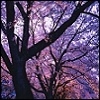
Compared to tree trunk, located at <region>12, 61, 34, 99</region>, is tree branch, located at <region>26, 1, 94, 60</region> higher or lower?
higher

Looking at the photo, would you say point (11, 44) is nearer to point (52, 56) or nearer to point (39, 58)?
point (39, 58)

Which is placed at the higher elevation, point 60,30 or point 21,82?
point 60,30

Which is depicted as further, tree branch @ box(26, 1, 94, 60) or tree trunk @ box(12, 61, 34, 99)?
tree trunk @ box(12, 61, 34, 99)

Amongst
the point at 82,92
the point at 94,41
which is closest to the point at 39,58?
the point at 94,41

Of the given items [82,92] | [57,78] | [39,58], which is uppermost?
[39,58]

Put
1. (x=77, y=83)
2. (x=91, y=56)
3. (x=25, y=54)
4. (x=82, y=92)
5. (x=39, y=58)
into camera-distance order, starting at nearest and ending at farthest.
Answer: (x=25, y=54)
(x=39, y=58)
(x=91, y=56)
(x=77, y=83)
(x=82, y=92)

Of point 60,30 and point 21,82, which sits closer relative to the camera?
point 60,30

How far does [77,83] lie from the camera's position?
72.8 ft

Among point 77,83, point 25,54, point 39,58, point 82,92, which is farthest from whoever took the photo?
point 82,92

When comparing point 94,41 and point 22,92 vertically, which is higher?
point 94,41

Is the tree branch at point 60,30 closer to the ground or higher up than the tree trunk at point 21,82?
higher up

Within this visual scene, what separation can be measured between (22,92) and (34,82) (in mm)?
14710

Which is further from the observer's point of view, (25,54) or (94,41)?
(94,41)

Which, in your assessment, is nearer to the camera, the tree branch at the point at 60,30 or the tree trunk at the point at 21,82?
the tree branch at the point at 60,30
